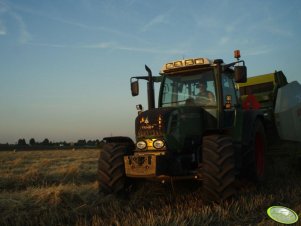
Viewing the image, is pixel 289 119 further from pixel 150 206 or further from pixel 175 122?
pixel 150 206

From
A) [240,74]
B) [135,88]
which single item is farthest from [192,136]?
[135,88]

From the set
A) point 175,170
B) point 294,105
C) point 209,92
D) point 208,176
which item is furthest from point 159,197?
point 294,105

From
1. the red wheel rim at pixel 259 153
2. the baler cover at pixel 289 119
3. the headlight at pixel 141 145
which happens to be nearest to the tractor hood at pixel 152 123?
the headlight at pixel 141 145

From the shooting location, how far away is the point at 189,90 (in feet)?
25.7

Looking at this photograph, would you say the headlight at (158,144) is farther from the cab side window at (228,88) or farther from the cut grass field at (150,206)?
the cab side window at (228,88)

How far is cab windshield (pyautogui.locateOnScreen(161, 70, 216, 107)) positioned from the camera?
7.62 meters

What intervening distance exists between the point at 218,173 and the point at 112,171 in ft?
6.24

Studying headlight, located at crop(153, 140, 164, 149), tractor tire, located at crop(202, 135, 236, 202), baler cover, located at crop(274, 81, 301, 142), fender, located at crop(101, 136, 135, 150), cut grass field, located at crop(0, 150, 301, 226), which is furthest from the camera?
baler cover, located at crop(274, 81, 301, 142)

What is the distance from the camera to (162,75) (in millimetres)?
8234

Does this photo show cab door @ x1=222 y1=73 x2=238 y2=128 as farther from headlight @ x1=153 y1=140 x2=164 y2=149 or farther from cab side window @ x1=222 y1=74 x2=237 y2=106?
headlight @ x1=153 y1=140 x2=164 y2=149

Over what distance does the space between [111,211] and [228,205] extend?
185 centimetres

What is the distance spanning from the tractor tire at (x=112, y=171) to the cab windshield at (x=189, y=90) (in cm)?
154

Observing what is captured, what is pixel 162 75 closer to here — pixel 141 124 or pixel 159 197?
pixel 141 124

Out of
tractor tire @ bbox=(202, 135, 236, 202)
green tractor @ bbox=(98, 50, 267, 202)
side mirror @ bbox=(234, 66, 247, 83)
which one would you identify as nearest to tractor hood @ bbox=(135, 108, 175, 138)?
green tractor @ bbox=(98, 50, 267, 202)
